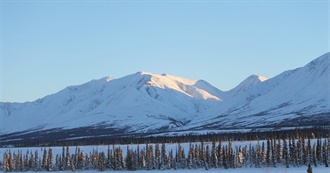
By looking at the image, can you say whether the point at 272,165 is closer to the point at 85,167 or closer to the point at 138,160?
the point at 138,160

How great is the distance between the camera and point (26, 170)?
6796 inches

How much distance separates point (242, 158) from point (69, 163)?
53352mm

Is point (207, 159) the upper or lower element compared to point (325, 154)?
lower

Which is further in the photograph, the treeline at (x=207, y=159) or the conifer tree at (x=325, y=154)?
the treeline at (x=207, y=159)

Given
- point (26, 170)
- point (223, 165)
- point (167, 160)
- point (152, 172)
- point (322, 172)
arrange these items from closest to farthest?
point (322, 172) < point (152, 172) < point (223, 165) < point (167, 160) < point (26, 170)

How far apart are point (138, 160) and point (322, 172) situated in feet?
212

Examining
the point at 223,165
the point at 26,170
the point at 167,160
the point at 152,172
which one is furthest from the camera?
the point at 26,170

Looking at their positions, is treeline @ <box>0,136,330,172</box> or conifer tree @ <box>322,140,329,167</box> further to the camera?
treeline @ <box>0,136,330,172</box>

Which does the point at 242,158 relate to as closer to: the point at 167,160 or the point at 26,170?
the point at 167,160

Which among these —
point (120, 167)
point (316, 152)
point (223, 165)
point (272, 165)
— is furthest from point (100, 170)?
point (316, 152)

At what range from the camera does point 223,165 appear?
150 meters

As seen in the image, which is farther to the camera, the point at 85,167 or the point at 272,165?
the point at 85,167

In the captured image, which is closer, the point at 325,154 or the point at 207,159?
the point at 325,154

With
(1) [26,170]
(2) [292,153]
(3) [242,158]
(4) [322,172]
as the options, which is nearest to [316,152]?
(2) [292,153]
